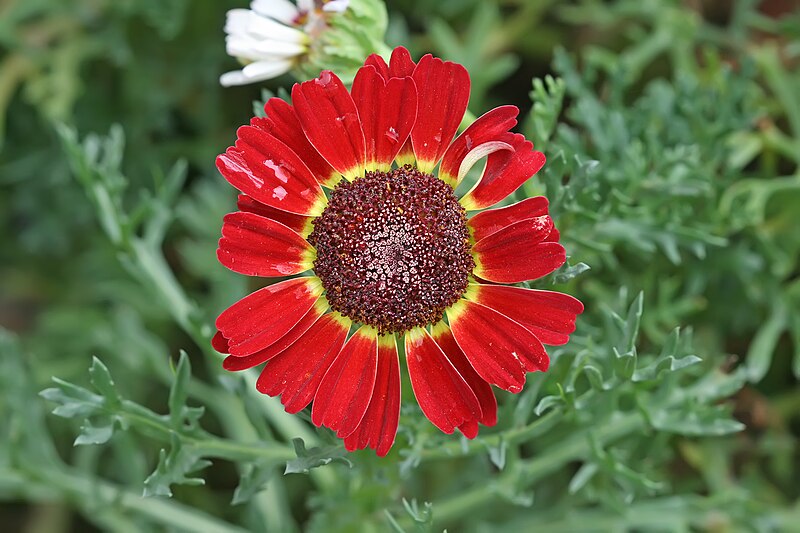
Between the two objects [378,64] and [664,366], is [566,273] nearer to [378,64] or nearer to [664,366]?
[664,366]

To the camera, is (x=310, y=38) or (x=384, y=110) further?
(x=310, y=38)

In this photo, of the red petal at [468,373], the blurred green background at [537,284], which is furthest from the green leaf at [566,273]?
the red petal at [468,373]

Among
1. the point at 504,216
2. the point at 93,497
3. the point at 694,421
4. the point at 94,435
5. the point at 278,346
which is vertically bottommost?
the point at 93,497

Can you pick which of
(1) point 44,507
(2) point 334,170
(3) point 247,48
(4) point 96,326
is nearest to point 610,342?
(2) point 334,170

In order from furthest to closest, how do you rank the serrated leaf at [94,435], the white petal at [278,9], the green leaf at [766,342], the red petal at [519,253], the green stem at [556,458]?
1. the green leaf at [766,342]
2. the green stem at [556,458]
3. the white petal at [278,9]
4. the serrated leaf at [94,435]
5. the red petal at [519,253]

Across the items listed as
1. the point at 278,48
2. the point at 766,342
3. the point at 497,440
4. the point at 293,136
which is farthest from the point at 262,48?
the point at 766,342

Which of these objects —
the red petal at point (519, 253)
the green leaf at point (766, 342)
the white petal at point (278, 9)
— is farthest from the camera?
the green leaf at point (766, 342)

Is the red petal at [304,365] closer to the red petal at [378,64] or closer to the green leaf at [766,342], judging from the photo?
Result: the red petal at [378,64]
